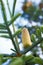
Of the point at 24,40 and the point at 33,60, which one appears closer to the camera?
the point at 33,60

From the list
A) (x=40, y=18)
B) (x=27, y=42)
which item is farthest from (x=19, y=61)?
(x=40, y=18)

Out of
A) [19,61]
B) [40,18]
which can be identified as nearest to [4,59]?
[19,61]

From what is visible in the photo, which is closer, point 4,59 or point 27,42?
point 4,59

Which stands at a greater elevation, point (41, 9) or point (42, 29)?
point (42, 29)

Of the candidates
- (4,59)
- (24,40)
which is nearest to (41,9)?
(24,40)

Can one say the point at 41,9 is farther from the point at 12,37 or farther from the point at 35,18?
the point at 12,37

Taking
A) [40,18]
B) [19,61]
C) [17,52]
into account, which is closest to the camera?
[19,61]

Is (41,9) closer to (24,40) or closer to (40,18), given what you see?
(40,18)

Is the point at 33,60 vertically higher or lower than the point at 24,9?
higher

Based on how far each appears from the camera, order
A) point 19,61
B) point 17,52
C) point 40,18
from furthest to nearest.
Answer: point 40,18
point 17,52
point 19,61
